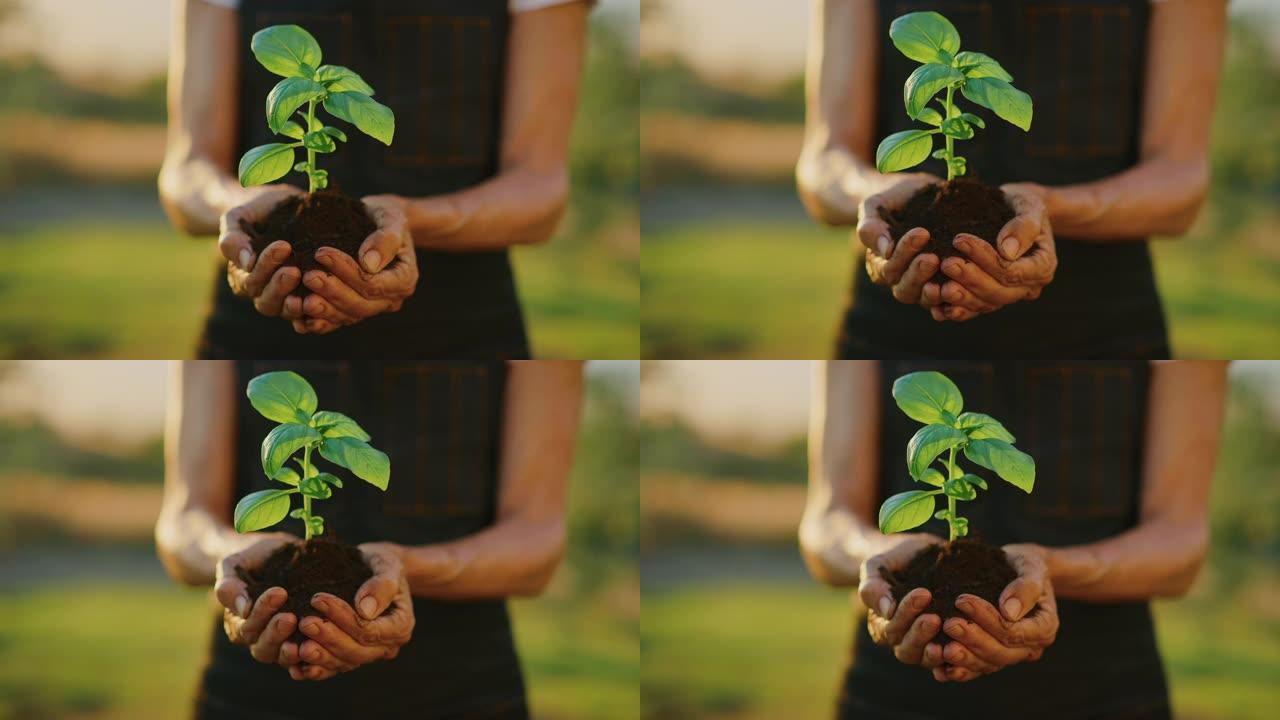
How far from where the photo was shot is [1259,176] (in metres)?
2.01

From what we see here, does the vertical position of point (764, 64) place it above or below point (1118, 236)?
above

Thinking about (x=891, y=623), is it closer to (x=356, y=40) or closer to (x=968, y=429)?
(x=968, y=429)

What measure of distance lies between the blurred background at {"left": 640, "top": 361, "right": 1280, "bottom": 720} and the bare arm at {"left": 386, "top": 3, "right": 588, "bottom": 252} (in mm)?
277

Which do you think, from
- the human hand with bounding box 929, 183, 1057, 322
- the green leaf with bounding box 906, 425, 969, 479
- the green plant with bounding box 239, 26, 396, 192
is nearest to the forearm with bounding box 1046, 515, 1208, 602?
the green leaf with bounding box 906, 425, 969, 479

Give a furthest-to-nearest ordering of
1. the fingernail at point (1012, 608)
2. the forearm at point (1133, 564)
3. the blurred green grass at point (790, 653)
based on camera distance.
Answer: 1. the blurred green grass at point (790, 653)
2. the forearm at point (1133, 564)
3. the fingernail at point (1012, 608)

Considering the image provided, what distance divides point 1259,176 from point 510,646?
3.91 feet

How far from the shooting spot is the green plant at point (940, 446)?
5.84 ft

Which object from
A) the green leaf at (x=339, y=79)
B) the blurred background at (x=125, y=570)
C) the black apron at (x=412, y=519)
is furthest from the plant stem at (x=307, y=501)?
the green leaf at (x=339, y=79)

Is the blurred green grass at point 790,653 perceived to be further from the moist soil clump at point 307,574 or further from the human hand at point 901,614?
the moist soil clump at point 307,574

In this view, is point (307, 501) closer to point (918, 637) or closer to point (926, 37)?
point (918, 637)

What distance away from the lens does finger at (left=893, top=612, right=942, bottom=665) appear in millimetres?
1733

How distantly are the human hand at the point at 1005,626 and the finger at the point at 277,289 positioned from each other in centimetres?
86

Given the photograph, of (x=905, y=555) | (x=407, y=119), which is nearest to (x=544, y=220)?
(x=407, y=119)

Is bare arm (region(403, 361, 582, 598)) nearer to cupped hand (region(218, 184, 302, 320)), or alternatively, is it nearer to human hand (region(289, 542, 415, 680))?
human hand (region(289, 542, 415, 680))
